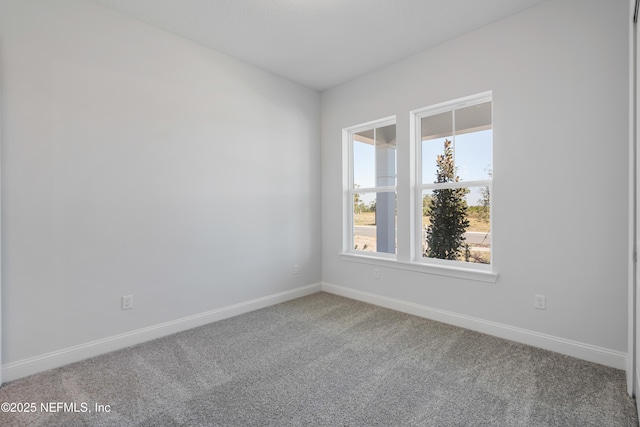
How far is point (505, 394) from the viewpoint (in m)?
1.96

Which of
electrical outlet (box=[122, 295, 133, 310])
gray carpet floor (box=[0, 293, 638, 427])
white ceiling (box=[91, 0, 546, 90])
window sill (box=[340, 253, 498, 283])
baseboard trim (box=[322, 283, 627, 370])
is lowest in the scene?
gray carpet floor (box=[0, 293, 638, 427])

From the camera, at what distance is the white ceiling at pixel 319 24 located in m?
2.54

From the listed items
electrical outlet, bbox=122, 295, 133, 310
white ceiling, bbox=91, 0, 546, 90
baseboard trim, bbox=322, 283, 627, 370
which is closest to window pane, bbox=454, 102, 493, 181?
white ceiling, bbox=91, 0, 546, 90

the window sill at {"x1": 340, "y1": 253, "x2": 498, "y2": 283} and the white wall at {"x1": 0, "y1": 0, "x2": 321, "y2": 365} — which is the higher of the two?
the white wall at {"x1": 0, "y1": 0, "x2": 321, "y2": 365}

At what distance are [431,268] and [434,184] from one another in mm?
899

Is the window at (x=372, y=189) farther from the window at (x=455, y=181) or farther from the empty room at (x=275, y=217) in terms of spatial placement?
the window at (x=455, y=181)

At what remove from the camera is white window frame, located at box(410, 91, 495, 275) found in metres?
2.98

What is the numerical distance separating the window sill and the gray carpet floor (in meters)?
0.53

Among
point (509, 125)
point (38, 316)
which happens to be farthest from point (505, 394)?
point (38, 316)

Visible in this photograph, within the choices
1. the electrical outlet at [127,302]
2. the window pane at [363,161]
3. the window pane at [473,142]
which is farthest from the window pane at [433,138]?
the electrical outlet at [127,302]

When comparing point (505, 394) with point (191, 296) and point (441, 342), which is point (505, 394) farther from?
point (191, 296)

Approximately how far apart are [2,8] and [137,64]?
2.74 ft

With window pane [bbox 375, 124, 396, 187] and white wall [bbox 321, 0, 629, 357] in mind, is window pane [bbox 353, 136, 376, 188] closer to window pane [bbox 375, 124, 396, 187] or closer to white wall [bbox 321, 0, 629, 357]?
window pane [bbox 375, 124, 396, 187]

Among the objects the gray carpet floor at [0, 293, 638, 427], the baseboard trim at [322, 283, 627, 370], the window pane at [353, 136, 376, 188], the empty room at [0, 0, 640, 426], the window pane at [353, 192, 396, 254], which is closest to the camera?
the gray carpet floor at [0, 293, 638, 427]
